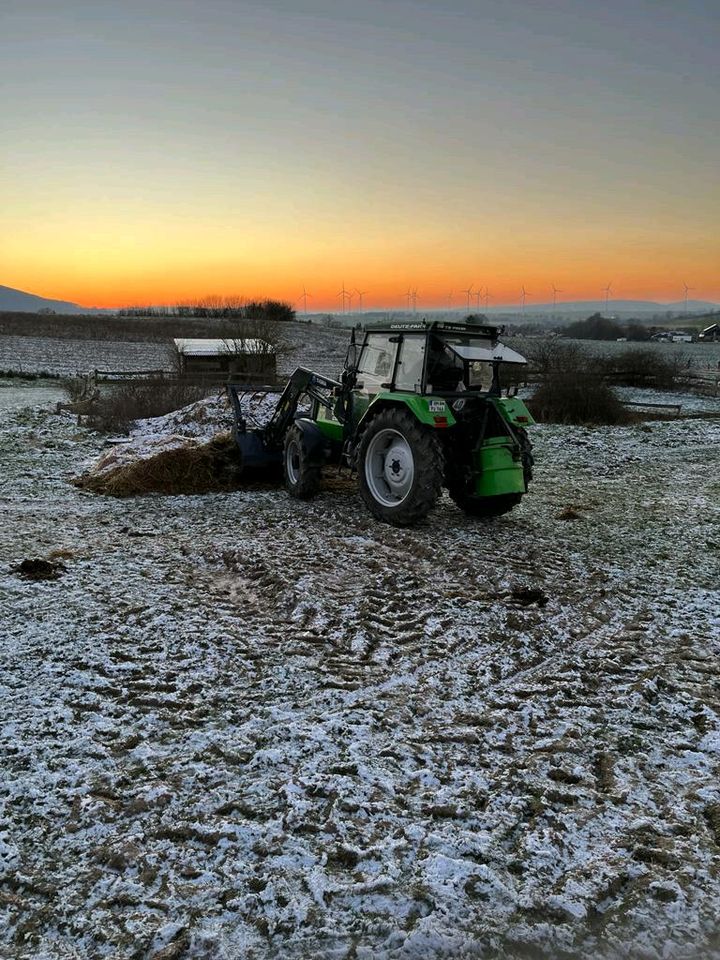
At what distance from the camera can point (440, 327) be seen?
26.6 ft

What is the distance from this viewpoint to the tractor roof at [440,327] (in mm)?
8102

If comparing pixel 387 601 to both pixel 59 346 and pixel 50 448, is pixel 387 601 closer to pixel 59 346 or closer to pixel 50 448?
pixel 50 448

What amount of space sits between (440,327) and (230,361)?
1746cm

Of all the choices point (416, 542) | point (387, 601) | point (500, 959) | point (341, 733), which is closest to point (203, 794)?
point (341, 733)

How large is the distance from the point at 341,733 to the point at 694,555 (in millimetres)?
5106

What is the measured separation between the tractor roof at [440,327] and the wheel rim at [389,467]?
126 centimetres

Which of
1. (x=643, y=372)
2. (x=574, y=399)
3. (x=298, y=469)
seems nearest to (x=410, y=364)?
(x=298, y=469)

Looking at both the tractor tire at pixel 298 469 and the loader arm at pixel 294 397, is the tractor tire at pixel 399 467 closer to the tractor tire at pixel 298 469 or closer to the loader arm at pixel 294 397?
the tractor tire at pixel 298 469

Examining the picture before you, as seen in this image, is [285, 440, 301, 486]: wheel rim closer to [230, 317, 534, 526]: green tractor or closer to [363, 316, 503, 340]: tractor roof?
[230, 317, 534, 526]: green tractor

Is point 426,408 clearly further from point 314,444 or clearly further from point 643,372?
point 643,372

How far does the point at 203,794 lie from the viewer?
139 inches

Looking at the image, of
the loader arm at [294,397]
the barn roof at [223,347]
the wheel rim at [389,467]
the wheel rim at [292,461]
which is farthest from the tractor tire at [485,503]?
the barn roof at [223,347]

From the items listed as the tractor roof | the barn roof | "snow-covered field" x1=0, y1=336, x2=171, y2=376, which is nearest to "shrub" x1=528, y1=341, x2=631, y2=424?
the barn roof

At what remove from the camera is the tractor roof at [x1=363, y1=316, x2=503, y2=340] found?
26.6 ft
